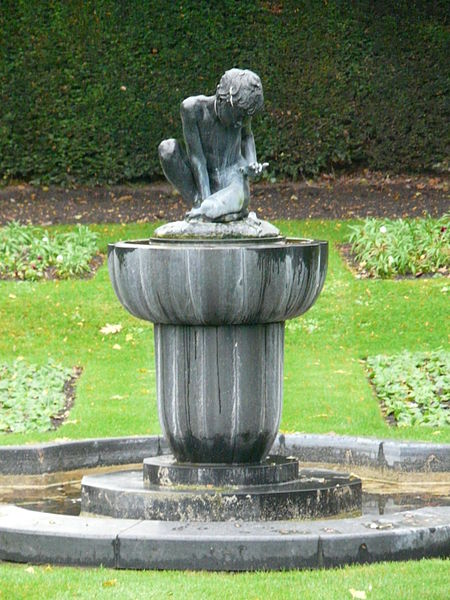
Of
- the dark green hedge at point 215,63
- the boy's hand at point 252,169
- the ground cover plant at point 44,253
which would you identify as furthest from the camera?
the dark green hedge at point 215,63

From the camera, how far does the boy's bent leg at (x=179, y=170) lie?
6.84 m

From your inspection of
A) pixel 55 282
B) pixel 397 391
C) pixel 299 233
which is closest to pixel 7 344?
pixel 55 282

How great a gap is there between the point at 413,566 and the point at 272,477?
1.18 meters

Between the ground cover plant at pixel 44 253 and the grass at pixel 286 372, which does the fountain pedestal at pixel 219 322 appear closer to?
the grass at pixel 286 372

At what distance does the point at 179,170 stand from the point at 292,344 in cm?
458

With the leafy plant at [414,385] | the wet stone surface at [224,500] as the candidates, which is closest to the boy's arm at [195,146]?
the wet stone surface at [224,500]

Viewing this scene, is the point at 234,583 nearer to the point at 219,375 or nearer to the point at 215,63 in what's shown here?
the point at 219,375

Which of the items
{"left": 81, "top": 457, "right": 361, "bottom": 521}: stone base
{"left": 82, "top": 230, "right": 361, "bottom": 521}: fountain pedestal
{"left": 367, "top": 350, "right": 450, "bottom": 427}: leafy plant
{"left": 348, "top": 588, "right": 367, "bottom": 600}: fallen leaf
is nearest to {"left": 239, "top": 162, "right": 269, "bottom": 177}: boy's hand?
{"left": 82, "top": 230, "right": 361, "bottom": 521}: fountain pedestal

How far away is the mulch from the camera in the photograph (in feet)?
55.3

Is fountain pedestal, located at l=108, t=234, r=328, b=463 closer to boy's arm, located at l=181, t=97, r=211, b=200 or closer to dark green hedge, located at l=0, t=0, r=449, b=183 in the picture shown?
boy's arm, located at l=181, t=97, r=211, b=200

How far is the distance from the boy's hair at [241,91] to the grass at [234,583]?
2325mm

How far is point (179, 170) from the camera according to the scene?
6848 mm

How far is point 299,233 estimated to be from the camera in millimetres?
15367

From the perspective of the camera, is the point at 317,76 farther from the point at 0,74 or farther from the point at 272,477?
the point at 272,477
